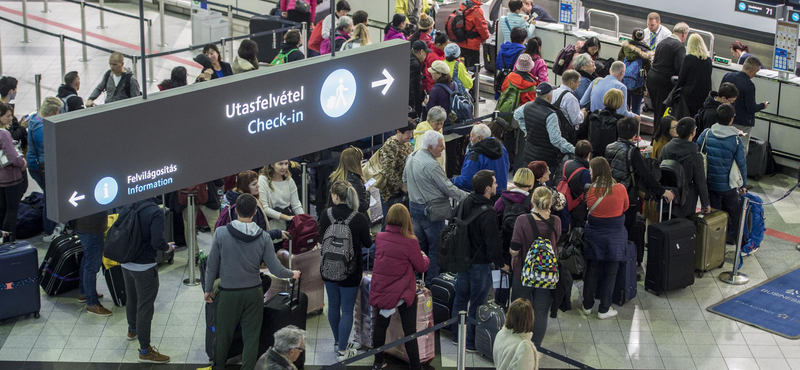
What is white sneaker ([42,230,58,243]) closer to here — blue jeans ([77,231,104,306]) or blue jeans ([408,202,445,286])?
blue jeans ([77,231,104,306])

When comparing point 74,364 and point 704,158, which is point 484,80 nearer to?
point 704,158

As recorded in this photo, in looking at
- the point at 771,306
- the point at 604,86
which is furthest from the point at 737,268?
the point at 604,86

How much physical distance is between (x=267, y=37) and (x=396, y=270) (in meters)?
8.78

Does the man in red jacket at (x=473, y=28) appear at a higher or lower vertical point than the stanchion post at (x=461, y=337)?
higher

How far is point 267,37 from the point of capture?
15.5m

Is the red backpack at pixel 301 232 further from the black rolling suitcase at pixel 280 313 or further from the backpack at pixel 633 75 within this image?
the backpack at pixel 633 75

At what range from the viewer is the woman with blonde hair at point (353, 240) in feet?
25.0

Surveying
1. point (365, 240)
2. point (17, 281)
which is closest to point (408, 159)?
point (365, 240)

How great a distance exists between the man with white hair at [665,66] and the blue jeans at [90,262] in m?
7.27

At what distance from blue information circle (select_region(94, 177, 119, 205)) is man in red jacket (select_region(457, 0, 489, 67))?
948 cm

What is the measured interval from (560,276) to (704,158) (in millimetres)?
2610

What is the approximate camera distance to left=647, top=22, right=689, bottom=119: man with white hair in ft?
40.5

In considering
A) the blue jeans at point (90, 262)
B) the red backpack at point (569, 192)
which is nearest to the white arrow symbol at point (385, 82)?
the red backpack at point (569, 192)

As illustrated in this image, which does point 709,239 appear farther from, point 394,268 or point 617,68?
point 394,268
